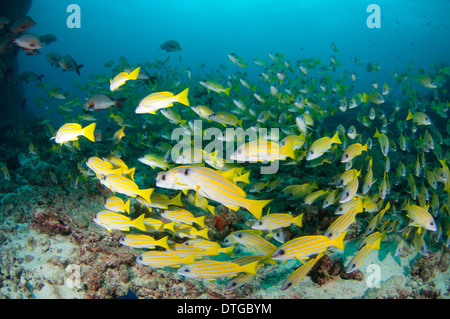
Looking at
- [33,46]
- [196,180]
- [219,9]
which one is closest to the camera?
[196,180]

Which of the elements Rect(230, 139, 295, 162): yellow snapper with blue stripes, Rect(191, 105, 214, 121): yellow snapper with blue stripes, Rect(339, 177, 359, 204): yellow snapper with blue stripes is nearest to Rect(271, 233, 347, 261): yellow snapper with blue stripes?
Rect(230, 139, 295, 162): yellow snapper with blue stripes

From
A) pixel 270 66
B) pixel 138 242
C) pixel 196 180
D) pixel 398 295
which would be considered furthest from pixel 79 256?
pixel 270 66

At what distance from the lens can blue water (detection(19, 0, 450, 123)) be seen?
53.8 metres

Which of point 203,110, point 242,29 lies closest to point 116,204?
point 203,110

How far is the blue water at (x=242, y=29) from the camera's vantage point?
53781mm

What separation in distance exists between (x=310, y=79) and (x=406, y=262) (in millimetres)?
8082

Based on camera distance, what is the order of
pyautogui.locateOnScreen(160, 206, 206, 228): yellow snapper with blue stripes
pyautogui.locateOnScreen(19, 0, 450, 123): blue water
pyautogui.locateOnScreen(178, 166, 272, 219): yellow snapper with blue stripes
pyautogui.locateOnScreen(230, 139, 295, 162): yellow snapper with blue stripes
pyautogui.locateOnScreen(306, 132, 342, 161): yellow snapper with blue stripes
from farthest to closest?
pyautogui.locateOnScreen(19, 0, 450, 123): blue water, pyautogui.locateOnScreen(306, 132, 342, 161): yellow snapper with blue stripes, pyautogui.locateOnScreen(160, 206, 206, 228): yellow snapper with blue stripes, pyautogui.locateOnScreen(230, 139, 295, 162): yellow snapper with blue stripes, pyautogui.locateOnScreen(178, 166, 272, 219): yellow snapper with blue stripes

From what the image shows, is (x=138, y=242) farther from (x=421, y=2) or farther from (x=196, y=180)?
(x=421, y=2)

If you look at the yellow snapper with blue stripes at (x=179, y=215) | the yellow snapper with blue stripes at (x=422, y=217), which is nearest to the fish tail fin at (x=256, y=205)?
the yellow snapper with blue stripes at (x=179, y=215)

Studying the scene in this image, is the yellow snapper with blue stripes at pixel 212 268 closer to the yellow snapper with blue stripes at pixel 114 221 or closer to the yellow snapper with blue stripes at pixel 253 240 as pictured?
the yellow snapper with blue stripes at pixel 253 240

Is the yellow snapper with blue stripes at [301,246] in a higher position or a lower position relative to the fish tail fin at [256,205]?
lower

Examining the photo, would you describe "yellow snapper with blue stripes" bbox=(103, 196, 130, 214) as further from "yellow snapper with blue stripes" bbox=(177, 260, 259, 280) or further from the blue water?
the blue water

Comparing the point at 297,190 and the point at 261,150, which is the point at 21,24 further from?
the point at 297,190
